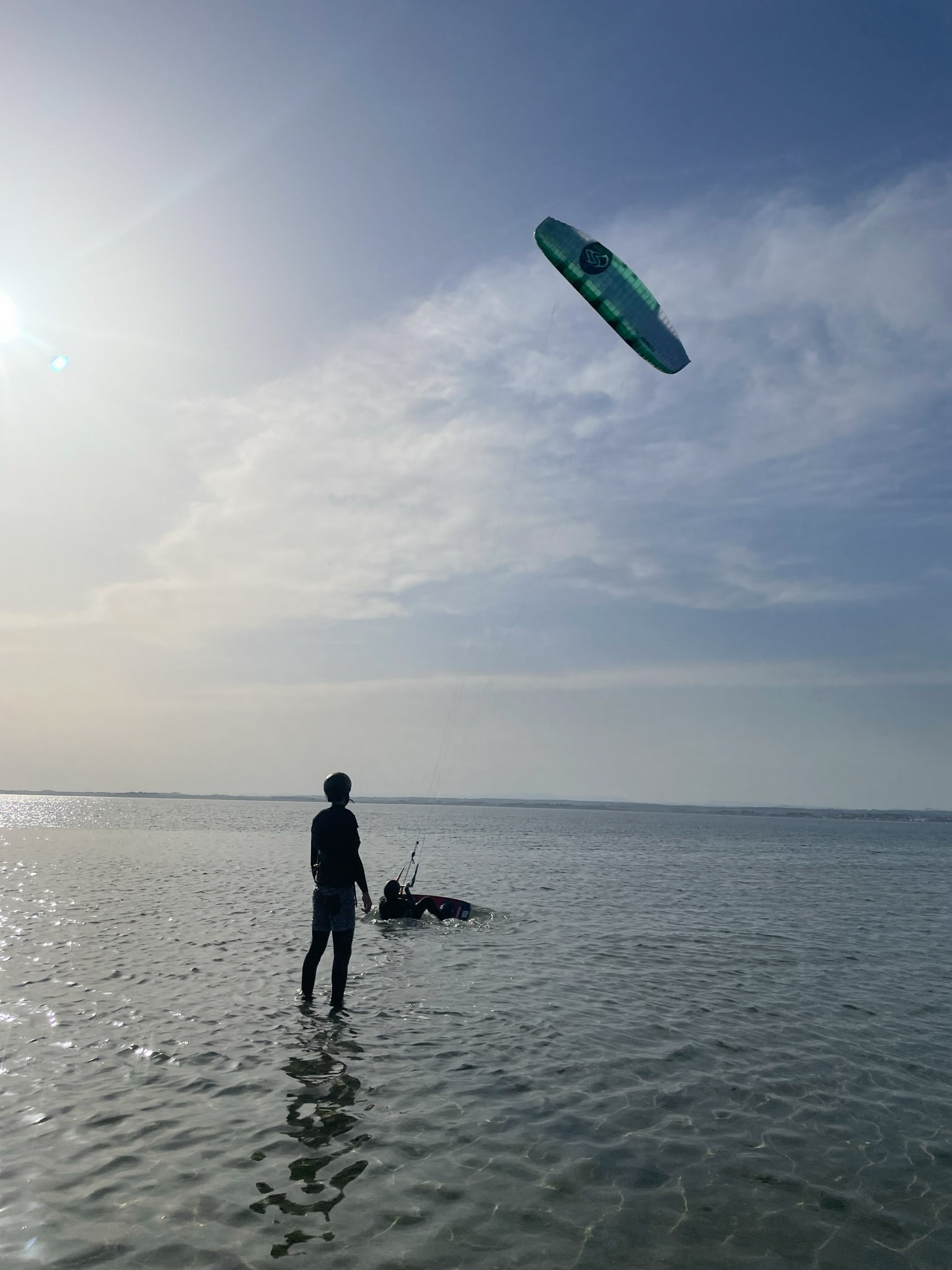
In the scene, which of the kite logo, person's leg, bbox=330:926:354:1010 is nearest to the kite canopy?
the kite logo

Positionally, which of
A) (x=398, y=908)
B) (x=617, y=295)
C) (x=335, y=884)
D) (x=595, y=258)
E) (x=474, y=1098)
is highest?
(x=595, y=258)

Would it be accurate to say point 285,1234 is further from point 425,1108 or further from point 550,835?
point 550,835

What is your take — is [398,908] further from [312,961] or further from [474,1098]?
[474,1098]

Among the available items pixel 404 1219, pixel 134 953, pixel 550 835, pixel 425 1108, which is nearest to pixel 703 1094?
pixel 425 1108

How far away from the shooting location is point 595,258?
59.2ft

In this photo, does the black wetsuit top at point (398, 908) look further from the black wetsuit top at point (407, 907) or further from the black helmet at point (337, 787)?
the black helmet at point (337, 787)

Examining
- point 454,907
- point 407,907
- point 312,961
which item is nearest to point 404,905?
point 407,907

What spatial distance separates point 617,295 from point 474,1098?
16.7 m

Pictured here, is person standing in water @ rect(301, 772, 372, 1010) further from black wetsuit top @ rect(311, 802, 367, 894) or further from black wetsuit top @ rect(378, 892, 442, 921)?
black wetsuit top @ rect(378, 892, 442, 921)

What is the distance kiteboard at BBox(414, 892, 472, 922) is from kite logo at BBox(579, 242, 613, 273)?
640 inches

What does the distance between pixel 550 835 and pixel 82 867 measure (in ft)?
181

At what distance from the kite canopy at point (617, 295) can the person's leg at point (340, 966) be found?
46.8 feet

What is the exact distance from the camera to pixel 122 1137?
269 inches

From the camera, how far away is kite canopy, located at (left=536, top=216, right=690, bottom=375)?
18047 mm
